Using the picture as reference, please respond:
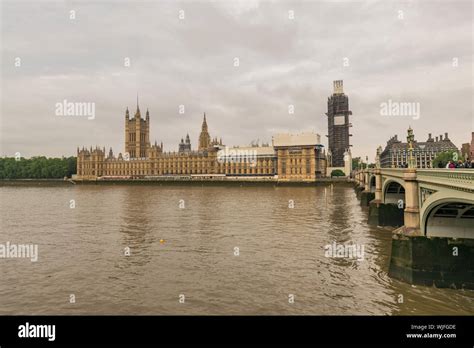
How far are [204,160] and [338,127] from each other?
6390 cm

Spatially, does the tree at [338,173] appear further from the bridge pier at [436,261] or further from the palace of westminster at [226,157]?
the bridge pier at [436,261]

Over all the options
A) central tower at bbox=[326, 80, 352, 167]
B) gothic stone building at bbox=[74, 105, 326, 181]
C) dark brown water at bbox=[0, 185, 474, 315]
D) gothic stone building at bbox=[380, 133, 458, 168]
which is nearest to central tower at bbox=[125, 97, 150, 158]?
gothic stone building at bbox=[74, 105, 326, 181]

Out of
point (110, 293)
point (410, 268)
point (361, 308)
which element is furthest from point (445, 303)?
point (110, 293)

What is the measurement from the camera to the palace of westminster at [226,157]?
409ft

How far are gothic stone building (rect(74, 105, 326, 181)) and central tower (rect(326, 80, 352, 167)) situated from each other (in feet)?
73.2

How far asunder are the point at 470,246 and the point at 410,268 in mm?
2364

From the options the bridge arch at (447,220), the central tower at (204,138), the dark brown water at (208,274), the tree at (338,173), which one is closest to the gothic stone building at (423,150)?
the tree at (338,173)

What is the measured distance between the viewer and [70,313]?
504 inches

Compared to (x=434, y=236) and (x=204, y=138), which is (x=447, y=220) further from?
(x=204, y=138)

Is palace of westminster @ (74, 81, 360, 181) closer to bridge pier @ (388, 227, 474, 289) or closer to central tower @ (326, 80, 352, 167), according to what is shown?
central tower @ (326, 80, 352, 167)

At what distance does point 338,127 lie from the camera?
16475 centimetres

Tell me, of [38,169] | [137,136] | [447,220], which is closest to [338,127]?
[137,136]

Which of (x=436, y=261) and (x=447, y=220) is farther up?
(x=447, y=220)
